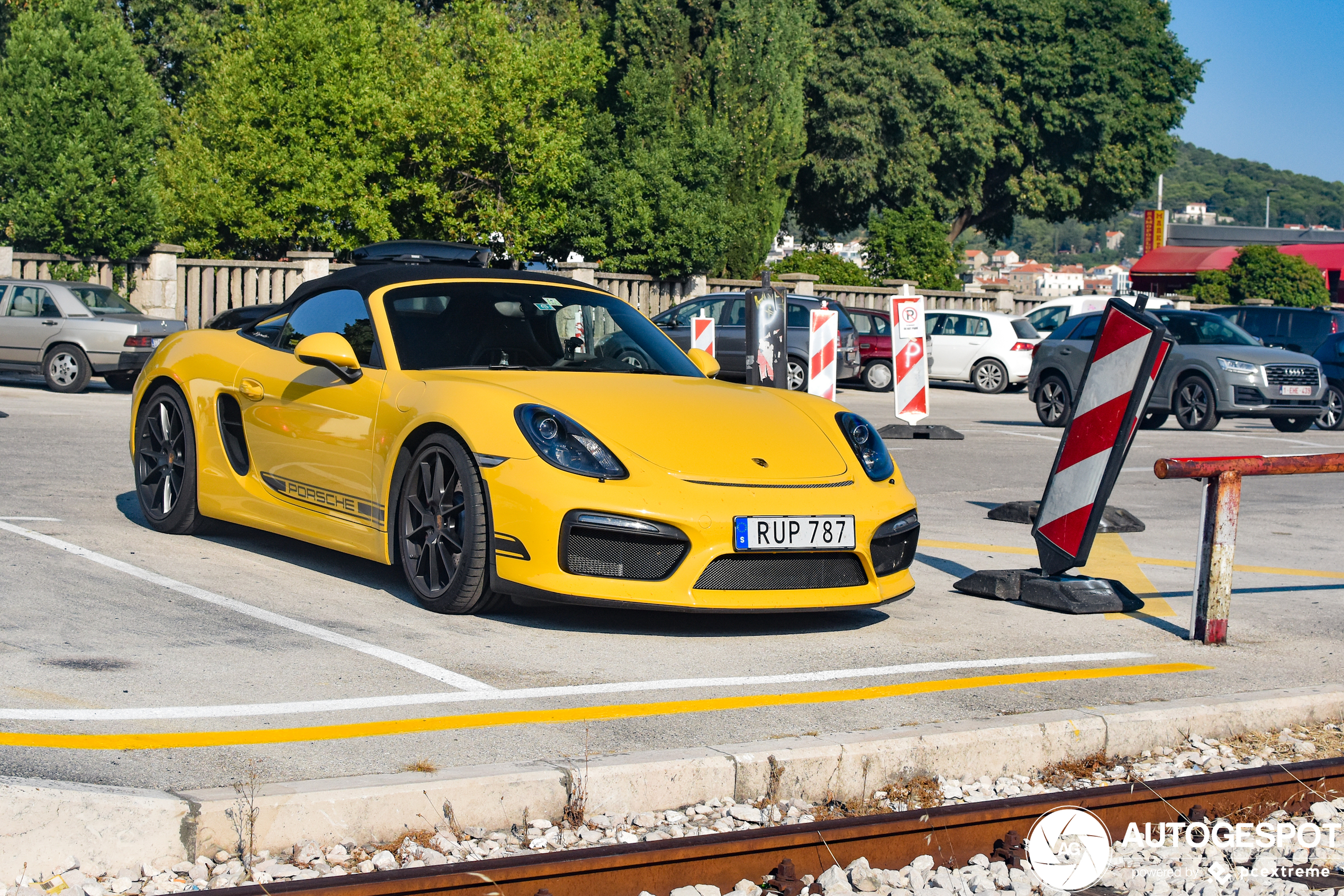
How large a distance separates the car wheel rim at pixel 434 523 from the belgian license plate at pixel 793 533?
3.71 ft

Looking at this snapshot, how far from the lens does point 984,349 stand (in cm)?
2862

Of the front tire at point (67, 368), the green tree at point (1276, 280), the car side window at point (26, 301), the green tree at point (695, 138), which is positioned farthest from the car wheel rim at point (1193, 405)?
the green tree at point (1276, 280)

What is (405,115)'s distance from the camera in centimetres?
3069

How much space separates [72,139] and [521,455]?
2229 centimetres

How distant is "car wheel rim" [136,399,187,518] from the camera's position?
7.67 meters

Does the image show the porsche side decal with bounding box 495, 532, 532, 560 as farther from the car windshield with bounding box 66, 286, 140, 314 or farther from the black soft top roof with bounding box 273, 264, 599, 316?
the car windshield with bounding box 66, 286, 140, 314

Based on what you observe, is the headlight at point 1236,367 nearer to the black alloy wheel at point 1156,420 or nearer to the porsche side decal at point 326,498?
the black alloy wheel at point 1156,420

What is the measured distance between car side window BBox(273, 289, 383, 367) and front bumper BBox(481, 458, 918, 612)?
4.17 ft

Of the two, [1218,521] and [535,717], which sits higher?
[1218,521]

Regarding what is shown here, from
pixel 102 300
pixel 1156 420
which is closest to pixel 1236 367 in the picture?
pixel 1156 420

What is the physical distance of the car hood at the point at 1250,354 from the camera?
59.8ft

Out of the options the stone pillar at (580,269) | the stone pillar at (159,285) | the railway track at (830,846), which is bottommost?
the railway track at (830,846)

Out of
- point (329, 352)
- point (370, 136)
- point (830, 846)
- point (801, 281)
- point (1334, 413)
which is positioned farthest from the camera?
point (801, 281)

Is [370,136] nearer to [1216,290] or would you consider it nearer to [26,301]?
[26,301]
